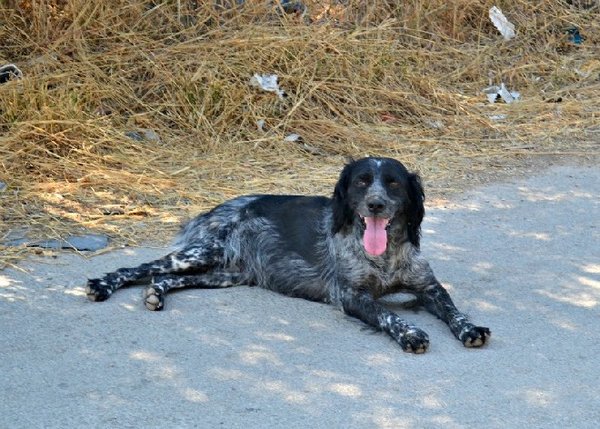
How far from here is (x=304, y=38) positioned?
1110cm

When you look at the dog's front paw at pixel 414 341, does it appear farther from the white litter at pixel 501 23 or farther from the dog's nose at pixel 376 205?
the white litter at pixel 501 23

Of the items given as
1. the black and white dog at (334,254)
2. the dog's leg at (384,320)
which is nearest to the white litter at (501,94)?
the black and white dog at (334,254)

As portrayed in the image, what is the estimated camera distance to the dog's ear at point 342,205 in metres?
6.81

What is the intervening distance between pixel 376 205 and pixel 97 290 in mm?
1630

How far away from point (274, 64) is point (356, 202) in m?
4.29

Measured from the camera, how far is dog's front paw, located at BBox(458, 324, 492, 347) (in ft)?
19.6

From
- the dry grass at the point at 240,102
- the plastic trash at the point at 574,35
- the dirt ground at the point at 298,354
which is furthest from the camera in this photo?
the plastic trash at the point at 574,35

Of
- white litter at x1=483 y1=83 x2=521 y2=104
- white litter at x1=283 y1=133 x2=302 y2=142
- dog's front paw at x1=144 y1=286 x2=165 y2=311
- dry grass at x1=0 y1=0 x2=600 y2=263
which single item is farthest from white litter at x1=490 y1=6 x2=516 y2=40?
dog's front paw at x1=144 y1=286 x2=165 y2=311

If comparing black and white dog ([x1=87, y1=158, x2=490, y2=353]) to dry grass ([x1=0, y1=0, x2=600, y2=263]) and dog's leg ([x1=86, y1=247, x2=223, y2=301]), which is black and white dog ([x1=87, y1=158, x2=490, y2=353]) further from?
dry grass ([x1=0, y1=0, x2=600, y2=263])

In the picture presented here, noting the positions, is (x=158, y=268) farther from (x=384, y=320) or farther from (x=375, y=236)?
(x=384, y=320)

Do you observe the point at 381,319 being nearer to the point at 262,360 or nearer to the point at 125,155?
the point at 262,360

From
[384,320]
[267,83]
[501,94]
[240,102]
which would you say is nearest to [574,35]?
[501,94]

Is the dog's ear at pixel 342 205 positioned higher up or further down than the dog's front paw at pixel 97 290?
higher up

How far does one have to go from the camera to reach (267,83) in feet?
34.6
